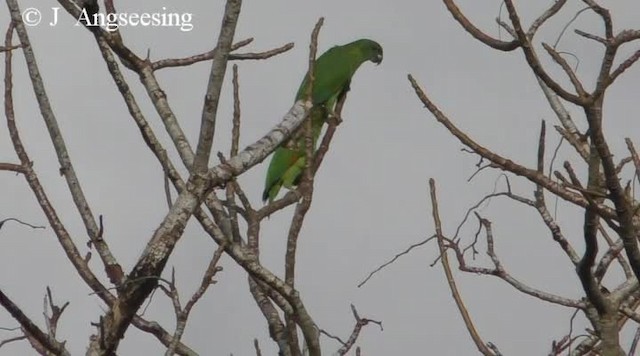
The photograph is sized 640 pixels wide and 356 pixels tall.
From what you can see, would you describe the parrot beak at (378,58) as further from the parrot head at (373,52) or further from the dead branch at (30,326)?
the dead branch at (30,326)

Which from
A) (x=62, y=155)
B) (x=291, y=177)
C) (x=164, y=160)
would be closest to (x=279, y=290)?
(x=164, y=160)

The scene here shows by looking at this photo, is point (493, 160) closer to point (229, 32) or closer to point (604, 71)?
point (604, 71)

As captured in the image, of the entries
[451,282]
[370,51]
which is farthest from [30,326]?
[370,51]

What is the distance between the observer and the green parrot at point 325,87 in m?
8.11

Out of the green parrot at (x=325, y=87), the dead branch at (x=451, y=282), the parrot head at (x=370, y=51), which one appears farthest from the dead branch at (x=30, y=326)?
the parrot head at (x=370, y=51)

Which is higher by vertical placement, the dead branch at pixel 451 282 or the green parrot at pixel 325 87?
the green parrot at pixel 325 87

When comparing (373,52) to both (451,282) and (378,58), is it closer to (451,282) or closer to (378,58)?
(378,58)

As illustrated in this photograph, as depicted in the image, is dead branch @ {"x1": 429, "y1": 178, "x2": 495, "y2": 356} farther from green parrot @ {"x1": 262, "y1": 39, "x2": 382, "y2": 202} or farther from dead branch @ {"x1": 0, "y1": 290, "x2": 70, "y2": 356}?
green parrot @ {"x1": 262, "y1": 39, "x2": 382, "y2": 202}

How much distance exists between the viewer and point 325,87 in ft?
27.2

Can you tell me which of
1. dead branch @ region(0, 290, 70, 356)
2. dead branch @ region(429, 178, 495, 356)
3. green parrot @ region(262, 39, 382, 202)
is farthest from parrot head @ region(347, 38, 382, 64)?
dead branch @ region(0, 290, 70, 356)

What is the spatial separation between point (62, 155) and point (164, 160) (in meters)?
0.79

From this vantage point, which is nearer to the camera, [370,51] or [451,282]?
[451,282]

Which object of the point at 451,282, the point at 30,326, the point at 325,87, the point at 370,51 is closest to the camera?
the point at 30,326

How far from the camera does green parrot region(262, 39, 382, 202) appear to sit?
319 inches
